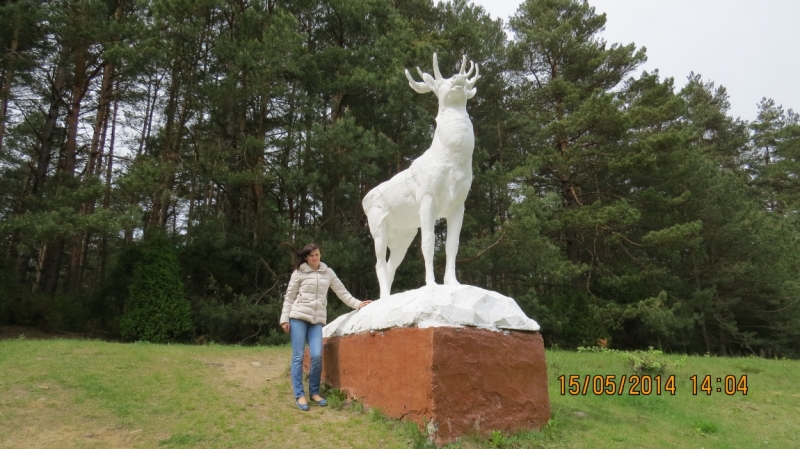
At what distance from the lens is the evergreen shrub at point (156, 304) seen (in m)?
11.1

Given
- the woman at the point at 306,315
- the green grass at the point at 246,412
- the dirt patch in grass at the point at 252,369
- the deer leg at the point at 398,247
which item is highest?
the deer leg at the point at 398,247

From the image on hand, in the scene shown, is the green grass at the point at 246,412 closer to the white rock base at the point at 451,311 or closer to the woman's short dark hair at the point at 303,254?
the white rock base at the point at 451,311

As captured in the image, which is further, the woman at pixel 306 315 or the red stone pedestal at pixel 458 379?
the woman at pixel 306 315

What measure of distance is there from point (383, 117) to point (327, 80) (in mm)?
1678

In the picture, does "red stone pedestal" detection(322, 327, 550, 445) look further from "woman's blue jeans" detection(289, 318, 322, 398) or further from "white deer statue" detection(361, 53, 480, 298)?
"white deer statue" detection(361, 53, 480, 298)

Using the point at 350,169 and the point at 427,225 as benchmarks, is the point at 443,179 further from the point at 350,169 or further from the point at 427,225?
the point at 350,169

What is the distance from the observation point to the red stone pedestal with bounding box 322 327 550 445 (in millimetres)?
4016

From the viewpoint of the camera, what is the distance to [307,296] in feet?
16.9

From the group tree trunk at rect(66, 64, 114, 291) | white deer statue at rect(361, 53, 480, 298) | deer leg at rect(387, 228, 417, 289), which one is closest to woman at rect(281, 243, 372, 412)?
white deer statue at rect(361, 53, 480, 298)

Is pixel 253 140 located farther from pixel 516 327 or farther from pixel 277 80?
pixel 516 327

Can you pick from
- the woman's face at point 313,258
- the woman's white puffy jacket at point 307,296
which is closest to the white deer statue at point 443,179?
the woman's white puffy jacket at point 307,296

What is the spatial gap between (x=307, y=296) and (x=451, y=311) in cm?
155

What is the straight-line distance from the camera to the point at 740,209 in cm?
1700

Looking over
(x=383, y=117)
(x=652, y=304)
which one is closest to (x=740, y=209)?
(x=652, y=304)
